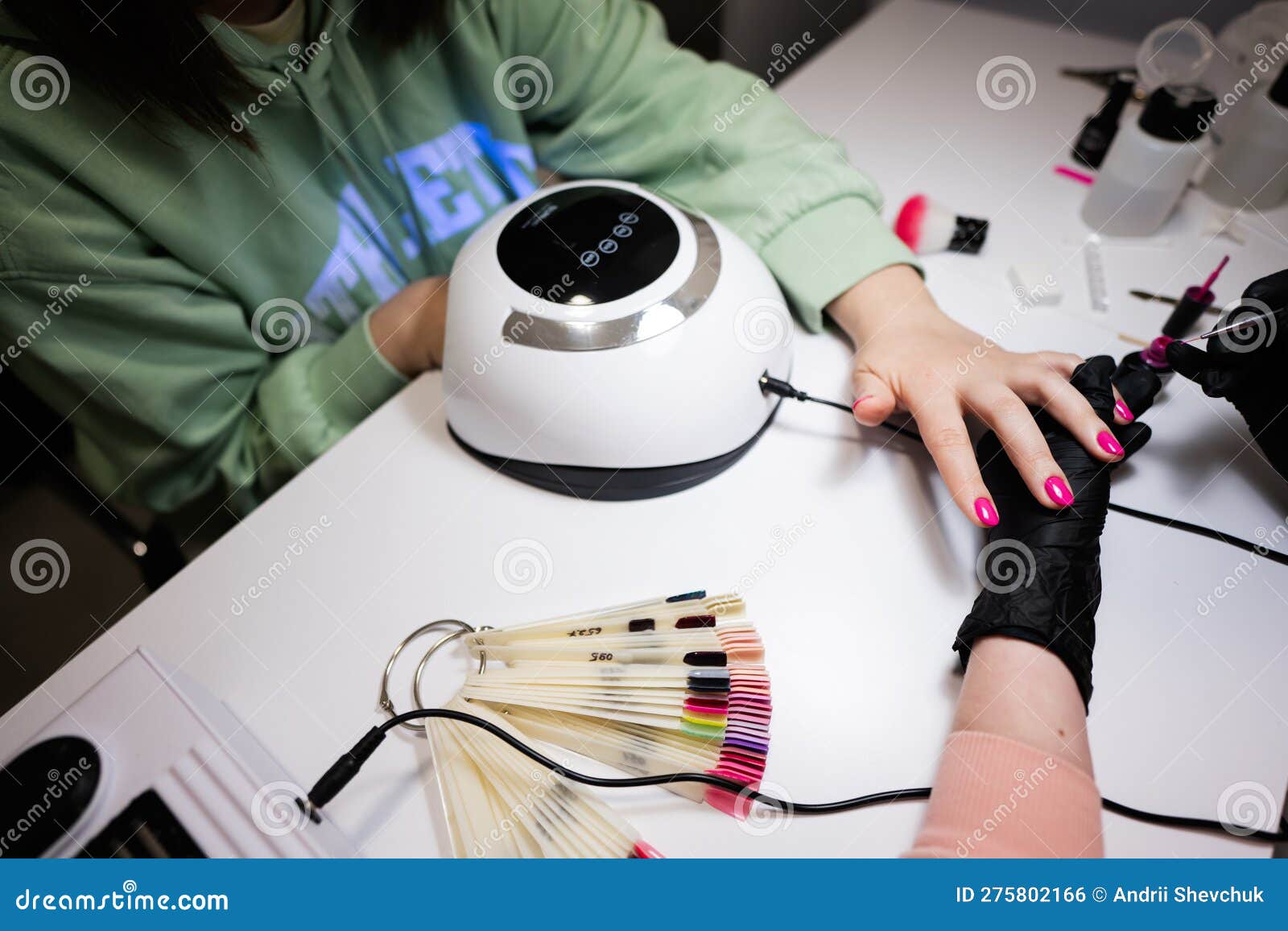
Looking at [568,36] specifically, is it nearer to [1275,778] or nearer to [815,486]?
[815,486]

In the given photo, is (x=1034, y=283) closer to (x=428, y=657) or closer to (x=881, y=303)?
(x=881, y=303)

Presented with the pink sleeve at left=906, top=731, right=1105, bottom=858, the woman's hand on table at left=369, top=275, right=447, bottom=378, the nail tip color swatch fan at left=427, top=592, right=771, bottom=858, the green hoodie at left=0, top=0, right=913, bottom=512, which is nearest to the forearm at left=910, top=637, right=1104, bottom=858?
the pink sleeve at left=906, top=731, right=1105, bottom=858

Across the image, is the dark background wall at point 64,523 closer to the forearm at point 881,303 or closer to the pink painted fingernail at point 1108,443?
A: the forearm at point 881,303

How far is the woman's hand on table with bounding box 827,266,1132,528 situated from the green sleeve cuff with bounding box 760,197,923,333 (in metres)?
0.02

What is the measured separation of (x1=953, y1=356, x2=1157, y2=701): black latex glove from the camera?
43 centimetres

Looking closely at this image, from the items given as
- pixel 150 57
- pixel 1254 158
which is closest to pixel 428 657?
pixel 150 57

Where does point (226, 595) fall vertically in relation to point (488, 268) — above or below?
below

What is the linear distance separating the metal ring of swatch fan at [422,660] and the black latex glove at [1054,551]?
316mm

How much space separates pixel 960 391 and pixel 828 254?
0.18m

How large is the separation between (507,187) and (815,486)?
47 centimetres

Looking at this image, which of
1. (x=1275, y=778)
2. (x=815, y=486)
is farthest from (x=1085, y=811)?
(x=815, y=486)

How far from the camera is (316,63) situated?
1.92ft

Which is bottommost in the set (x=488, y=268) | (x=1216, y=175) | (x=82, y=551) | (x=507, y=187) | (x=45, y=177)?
(x=82, y=551)

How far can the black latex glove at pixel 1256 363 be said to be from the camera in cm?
48
